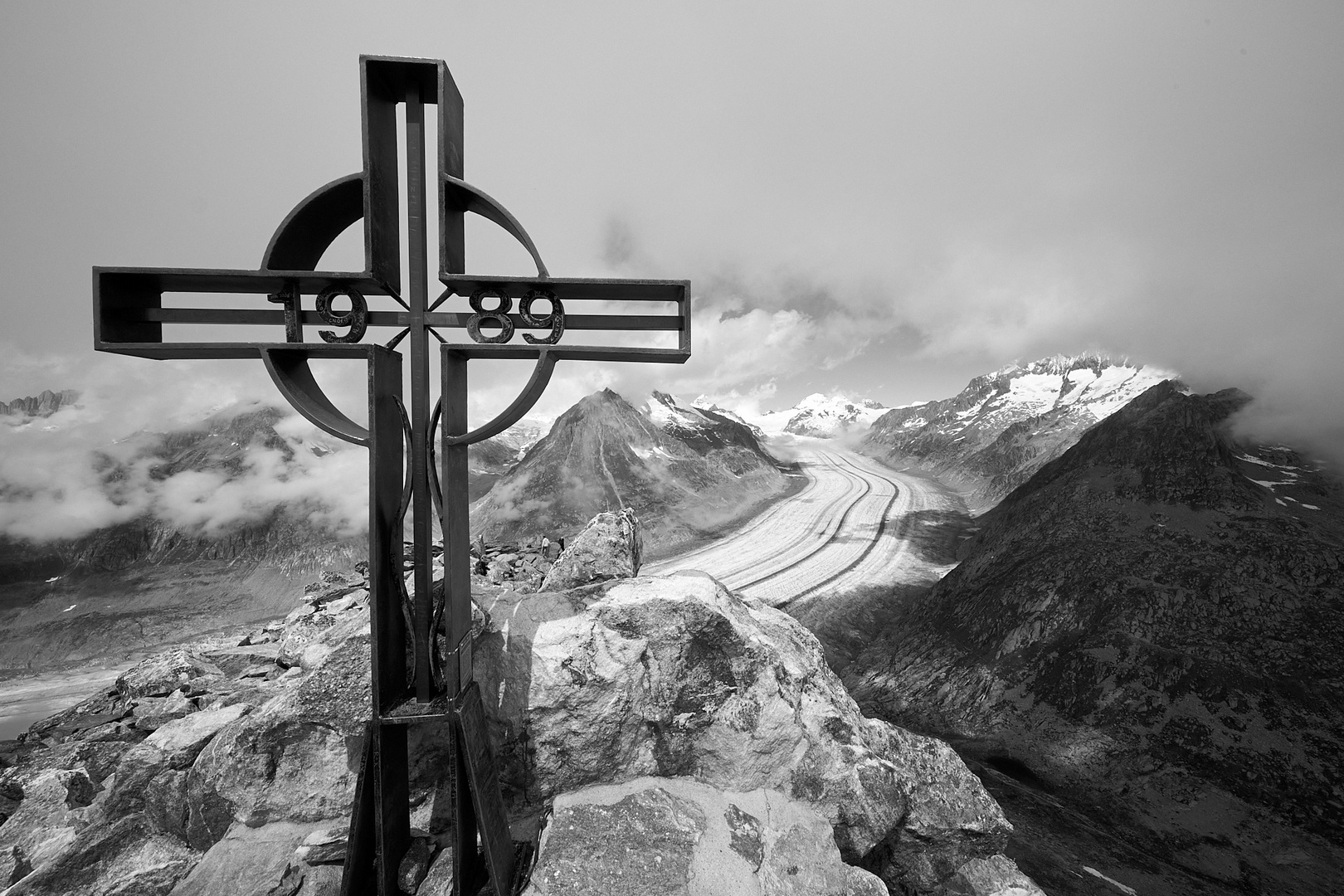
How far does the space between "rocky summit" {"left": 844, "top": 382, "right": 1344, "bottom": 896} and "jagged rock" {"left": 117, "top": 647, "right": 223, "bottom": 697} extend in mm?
16301

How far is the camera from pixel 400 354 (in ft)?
13.7

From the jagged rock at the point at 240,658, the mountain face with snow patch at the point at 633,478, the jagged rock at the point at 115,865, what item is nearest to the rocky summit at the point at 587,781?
the jagged rock at the point at 115,865

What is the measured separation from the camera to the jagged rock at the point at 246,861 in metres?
4.25

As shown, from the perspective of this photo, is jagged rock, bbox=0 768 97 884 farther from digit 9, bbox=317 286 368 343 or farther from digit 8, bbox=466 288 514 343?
digit 8, bbox=466 288 514 343

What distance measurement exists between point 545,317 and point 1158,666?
2345 centimetres

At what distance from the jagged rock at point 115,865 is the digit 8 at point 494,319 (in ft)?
20.1

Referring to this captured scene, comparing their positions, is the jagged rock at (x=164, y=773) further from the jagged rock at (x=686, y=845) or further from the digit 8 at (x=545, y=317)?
the digit 8 at (x=545, y=317)

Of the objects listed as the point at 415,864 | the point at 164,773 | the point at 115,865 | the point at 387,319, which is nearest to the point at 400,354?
the point at 387,319

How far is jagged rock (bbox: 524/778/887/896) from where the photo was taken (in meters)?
4.12

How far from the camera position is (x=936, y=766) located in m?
6.19

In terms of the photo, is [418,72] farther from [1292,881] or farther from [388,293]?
[1292,881]

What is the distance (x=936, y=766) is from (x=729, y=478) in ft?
127

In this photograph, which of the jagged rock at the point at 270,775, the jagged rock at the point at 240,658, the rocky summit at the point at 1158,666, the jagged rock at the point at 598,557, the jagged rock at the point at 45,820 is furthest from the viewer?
the rocky summit at the point at 1158,666

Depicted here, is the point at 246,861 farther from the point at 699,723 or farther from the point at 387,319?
the point at 387,319
